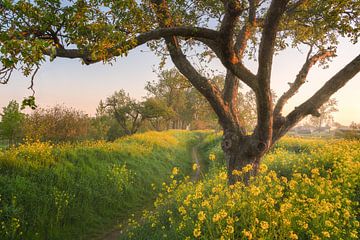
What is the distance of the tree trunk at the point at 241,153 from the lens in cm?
816

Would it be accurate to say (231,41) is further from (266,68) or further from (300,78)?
(300,78)

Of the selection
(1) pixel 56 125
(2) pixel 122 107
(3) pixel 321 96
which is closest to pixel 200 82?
(3) pixel 321 96

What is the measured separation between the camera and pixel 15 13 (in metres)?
5.60

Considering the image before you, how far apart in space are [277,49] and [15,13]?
9646 mm

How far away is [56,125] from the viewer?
93.6 ft

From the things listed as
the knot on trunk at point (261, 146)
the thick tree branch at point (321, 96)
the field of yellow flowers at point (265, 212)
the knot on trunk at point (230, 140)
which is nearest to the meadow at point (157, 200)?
the field of yellow flowers at point (265, 212)

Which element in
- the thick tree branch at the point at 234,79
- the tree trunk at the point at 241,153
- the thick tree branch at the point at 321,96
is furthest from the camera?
the thick tree branch at the point at 234,79

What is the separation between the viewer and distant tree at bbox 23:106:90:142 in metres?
26.4

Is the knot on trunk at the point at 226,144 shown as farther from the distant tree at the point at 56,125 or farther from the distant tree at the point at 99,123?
the distant tree at the point at 99,123

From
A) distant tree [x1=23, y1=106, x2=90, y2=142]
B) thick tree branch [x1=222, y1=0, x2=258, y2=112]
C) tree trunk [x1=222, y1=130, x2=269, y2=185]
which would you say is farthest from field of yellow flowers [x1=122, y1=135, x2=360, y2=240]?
distant tree [x1=23, y1=106, x2=90, y2=142]

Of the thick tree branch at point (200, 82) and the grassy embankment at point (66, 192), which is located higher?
the thick tree branch at point (200, 82)

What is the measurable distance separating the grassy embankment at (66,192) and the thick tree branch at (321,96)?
508cm

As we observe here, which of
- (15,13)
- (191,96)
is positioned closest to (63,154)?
(15,13)

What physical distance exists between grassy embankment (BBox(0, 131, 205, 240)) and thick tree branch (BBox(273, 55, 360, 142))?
16.7ft
